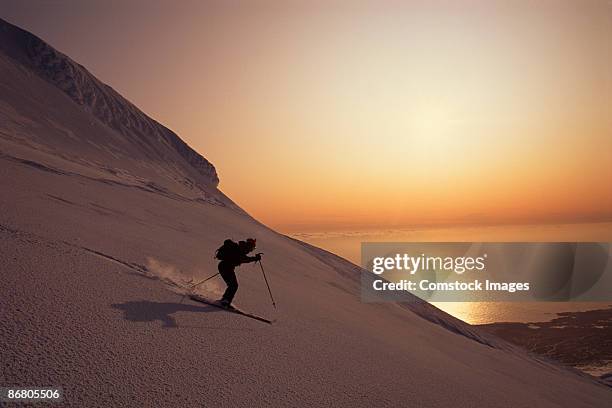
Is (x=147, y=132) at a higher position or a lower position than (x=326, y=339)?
higher

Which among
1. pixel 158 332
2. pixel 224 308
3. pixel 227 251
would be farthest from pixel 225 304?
pixel 158 332

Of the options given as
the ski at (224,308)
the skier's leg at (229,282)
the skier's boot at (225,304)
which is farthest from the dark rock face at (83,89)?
the skier's boot at (225,304)

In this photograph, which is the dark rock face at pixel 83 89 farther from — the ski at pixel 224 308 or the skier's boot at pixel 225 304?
the skier's boot at pixel 225 304

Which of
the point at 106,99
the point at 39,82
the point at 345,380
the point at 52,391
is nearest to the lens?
the point at 52,391

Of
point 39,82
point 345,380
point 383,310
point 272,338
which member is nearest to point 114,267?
point 272,338

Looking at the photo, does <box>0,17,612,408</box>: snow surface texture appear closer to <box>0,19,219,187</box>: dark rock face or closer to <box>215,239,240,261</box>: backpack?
<box>215,239,240,261</box>: backpack

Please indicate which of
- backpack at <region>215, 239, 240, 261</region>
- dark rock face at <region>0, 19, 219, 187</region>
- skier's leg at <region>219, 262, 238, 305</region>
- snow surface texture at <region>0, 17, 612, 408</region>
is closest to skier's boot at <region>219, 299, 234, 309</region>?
skier's leg at <region>219, 262, 238, 305</region>

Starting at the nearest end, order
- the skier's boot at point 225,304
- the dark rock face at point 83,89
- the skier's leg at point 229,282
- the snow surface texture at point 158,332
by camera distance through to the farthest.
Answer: the snow surface texture at point 158,332 → the skier's boot at point 225,304 → the skier's leg at point 229,282 → the dark rock face at point 83,89

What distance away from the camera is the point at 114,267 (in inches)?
302

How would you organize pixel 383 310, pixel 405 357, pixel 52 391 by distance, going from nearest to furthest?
pixel 52 391 → pixel 405 357 → pixel 383 310

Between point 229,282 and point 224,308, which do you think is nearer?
point 224,308

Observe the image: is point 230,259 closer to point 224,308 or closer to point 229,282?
point 229,282

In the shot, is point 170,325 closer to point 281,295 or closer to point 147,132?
point 281,295

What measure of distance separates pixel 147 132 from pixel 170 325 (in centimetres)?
5289
